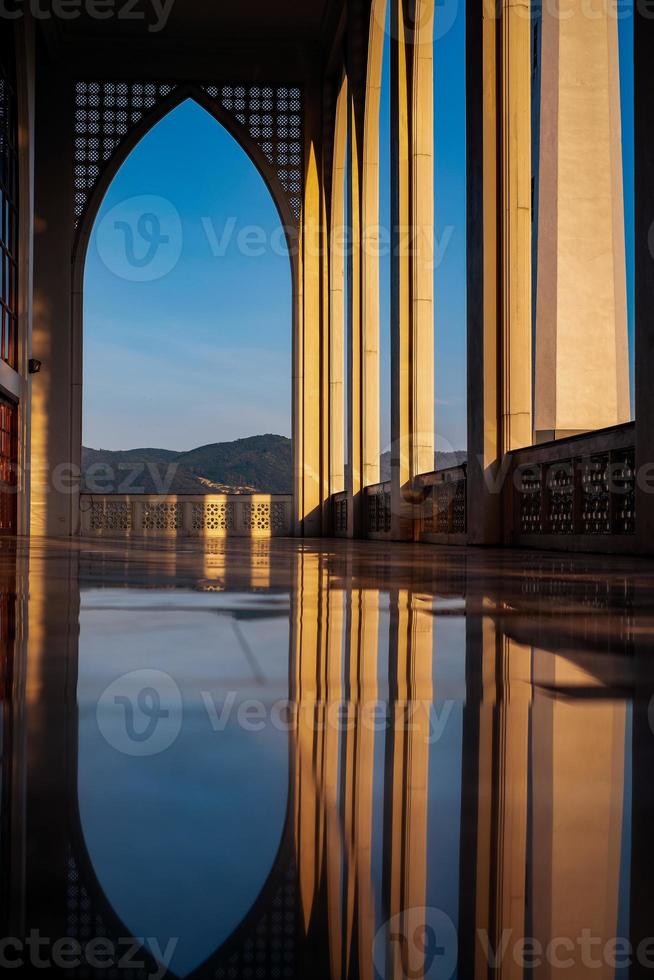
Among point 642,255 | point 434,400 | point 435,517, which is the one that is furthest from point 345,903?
point 434,400

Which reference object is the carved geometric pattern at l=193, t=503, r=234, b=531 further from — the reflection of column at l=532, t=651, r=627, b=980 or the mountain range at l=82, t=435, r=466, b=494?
the mountain range at l=82, t=435, r=466, b=494

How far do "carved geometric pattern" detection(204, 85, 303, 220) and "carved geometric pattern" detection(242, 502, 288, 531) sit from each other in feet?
17.0

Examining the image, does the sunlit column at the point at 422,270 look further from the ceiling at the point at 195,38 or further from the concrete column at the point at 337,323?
the ceiling at the point at 195,38

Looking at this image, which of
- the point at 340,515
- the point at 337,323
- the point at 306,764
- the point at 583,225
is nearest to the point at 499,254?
the point at 583,225

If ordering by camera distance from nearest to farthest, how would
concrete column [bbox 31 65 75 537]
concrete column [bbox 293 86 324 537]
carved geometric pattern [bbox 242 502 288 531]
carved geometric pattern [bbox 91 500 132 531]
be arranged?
1. concrete column [bbox 31 65 75 537]
2. concrete column [bbox 293 86 324 537]
3. carved geometric pattern [bbox 91 500 132 531]
4. carved geometric pattern [bbox 242 502 288 531]

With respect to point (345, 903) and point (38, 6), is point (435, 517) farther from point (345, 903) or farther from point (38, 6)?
point (38, 6)

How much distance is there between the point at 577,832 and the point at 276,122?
55.1 feet

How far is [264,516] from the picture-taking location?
16.9m

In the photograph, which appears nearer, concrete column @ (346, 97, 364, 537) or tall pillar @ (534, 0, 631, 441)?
tall pillar @ (534, 0, 631, 441)

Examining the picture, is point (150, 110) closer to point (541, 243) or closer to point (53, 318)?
point (53, 318)

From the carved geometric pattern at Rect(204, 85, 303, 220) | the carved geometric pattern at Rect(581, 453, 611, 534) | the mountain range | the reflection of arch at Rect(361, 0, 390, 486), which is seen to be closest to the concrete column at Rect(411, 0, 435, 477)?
the reflection of arch at Rect(361, 0, 390, 486)

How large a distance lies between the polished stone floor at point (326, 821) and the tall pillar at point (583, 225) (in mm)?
6383

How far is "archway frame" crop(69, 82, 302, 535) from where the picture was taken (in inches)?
599

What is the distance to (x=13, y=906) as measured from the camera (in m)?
0.26
